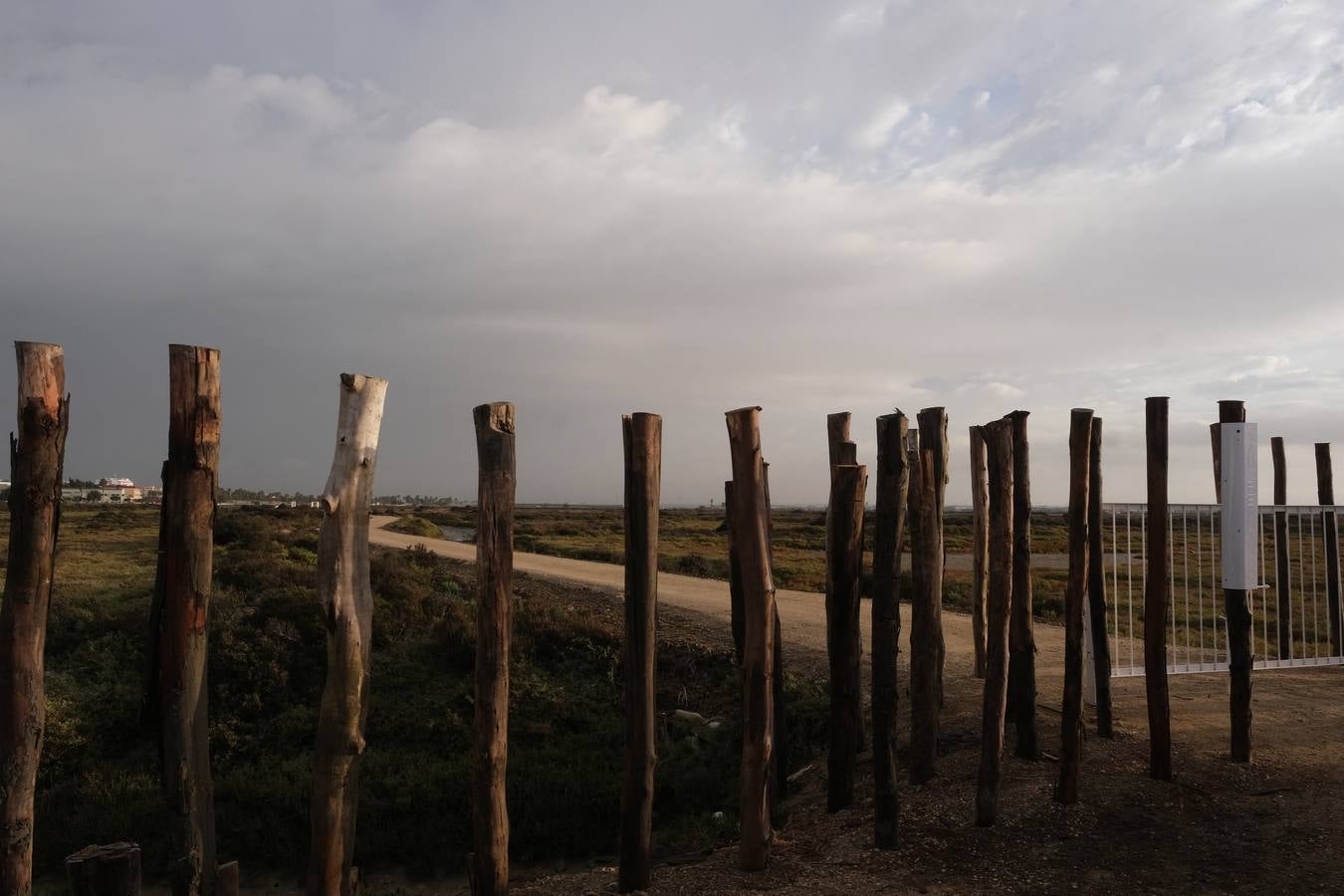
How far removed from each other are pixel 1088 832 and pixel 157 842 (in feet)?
27.1

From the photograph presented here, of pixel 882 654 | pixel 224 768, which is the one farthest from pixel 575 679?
pixel 882 654

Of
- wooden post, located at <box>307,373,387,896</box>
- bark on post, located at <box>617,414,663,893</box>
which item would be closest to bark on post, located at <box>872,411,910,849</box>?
bark on post, located at <box>617,414,663,893</box>

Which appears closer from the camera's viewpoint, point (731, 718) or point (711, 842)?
point (711, 842)

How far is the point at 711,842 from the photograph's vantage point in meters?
7.50

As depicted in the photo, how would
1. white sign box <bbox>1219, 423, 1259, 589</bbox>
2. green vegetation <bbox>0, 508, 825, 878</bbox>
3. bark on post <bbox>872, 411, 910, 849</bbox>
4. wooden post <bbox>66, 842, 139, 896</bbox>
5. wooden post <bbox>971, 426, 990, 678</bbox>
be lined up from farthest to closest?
wooden post <bbox>971, 426, 990, 678</bbox> < green vegetation <bbox>0, 508, 825, 878</bbox> < white sign box <bbox>1219, 423, 1259, 589</bbox> < bark on post <bbox>872, 411, 910, 849</bbox> < wooden post <bbox>66, 842, 139, 896</bbox>

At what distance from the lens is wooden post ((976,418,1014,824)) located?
655 cm

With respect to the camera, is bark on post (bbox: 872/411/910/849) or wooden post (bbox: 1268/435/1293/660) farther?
wooden post (bbox: 1268/435/1293/660)

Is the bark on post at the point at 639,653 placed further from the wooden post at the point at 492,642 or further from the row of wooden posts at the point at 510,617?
the wooden post at the point at 492,642

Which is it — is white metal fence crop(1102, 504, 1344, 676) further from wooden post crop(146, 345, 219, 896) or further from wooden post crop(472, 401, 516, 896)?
wooden post crop(146, 345, 219, 896)

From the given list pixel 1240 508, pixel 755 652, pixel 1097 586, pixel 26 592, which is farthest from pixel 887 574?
pixel 26 592

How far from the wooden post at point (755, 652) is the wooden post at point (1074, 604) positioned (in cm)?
250

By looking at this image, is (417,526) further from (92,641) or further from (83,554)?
(92,641)

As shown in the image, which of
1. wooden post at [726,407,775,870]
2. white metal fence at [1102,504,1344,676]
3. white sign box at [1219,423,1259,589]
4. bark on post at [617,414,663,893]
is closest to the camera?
bark on post at [617,414,663,893]

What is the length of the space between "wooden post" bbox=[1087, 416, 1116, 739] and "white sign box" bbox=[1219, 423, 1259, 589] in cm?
109
